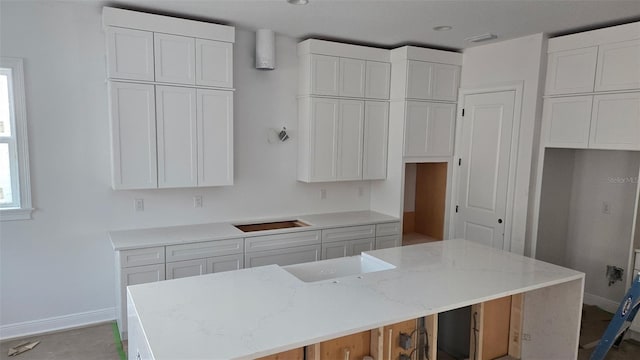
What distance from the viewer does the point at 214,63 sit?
11.5 feet

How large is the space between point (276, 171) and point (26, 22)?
7.72 ft

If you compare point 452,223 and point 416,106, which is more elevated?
point 416,106

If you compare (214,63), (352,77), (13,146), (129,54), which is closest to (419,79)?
(352,77)

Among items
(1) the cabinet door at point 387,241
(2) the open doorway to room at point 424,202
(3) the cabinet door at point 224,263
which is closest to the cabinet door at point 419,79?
(2) the open doorway to room at point 424,202

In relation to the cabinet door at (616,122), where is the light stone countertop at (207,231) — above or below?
below

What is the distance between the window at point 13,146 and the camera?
3111mm

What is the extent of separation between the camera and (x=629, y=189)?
3.80m

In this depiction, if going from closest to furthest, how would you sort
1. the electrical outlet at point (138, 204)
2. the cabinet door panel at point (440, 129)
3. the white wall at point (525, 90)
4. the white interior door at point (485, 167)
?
the electrical outlet at point (138, 204)
the white wall at point (525, 90)
the white interior door at point (485, 167)
the cabinet door panel at point (440, 129)

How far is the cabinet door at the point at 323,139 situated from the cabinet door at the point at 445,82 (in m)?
1.10

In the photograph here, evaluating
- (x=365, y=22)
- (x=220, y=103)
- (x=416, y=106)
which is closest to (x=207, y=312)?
(x=220, y=103)

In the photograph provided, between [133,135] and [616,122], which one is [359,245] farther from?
[616,122]

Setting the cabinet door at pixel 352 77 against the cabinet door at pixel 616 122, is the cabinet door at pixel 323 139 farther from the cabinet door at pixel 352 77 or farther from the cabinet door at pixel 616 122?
the cabinet door at pixel 616 122

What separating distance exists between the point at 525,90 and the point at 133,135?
3.45 m

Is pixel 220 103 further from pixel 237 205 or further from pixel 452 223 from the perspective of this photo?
pixel 452 223
